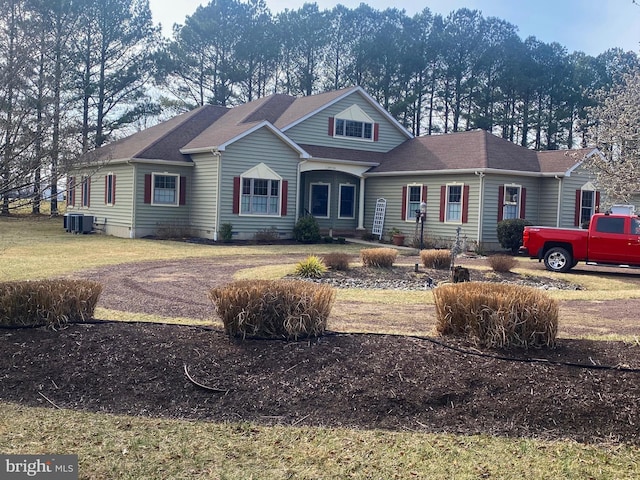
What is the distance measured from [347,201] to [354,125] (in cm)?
343

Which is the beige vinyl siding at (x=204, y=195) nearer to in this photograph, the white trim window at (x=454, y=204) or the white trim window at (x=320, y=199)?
the white trim window at (x=320, y=199)

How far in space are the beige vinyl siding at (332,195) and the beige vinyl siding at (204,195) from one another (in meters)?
4.96

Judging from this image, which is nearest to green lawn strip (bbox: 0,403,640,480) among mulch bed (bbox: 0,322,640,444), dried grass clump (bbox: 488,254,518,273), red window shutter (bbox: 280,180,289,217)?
mulch bed (bbox: 0,322,640,444)

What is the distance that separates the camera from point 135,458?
4406mm

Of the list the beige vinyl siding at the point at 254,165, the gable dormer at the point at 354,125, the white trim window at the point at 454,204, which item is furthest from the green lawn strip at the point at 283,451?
the gable dormer at the point at 354,125

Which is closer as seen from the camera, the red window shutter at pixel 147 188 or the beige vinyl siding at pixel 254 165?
the beige vinyl siding at pixel 254 165

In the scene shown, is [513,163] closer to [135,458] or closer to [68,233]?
[68,233]

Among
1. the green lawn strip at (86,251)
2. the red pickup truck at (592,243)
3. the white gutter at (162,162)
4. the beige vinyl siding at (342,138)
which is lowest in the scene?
the green lawn strip at (86,251)

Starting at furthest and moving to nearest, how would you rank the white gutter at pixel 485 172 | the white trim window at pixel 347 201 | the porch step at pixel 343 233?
1. the white trim window at pixel 347 201
2. the porch step at pixel 343 233
3. the white gutter at pixel 485 172

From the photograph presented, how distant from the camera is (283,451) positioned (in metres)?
4.57

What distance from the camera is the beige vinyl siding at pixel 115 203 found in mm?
25812

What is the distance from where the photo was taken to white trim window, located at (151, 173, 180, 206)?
25.8 metres

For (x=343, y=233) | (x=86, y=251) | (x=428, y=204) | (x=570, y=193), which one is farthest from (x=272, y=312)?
(x=343, y=233)

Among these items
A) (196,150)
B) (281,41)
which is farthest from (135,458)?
(281,41)
